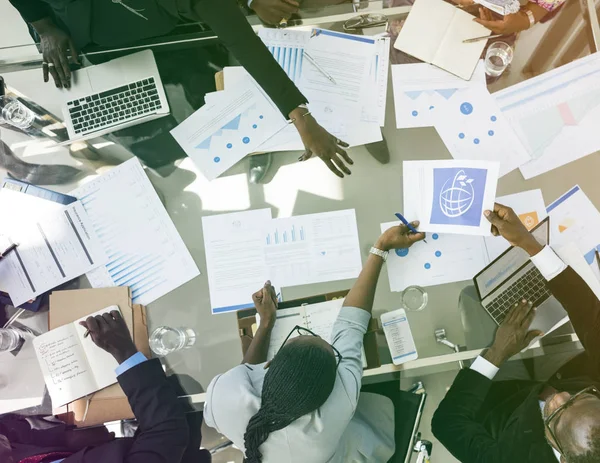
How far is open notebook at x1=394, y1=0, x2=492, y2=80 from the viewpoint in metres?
1.35

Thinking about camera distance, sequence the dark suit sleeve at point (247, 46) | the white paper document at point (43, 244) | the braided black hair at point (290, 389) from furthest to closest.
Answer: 1. the white paper document at point (43, 244)
2. the dark suit sleeve at point (247, 46)
3. the braided black hair at point (290, 389)

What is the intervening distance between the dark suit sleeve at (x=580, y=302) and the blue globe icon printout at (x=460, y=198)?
27 centimetres

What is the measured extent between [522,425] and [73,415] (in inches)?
52.5

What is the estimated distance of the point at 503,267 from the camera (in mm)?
1281

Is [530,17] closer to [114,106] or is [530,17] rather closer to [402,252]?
[402,252]

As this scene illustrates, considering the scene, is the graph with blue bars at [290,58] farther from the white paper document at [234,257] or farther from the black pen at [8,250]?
the black pen at [8,250]

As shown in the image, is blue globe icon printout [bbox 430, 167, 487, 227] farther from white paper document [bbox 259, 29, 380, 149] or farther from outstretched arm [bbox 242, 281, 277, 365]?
outstretched arm [bbox 242, 281, 277, 365]

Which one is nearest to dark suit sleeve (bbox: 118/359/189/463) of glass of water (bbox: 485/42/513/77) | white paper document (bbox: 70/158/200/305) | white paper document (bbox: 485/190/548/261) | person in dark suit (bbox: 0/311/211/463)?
person in dark suit (bbox: 0/311/211/463)

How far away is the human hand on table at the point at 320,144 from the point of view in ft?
4.02

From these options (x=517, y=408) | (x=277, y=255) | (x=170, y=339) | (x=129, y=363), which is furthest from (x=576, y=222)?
(x=129, y=363)

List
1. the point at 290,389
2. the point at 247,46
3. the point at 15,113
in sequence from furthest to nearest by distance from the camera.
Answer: the point at 15,113
the point at 247,46
the point at 290,389

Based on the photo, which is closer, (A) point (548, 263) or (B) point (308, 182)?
(A) point (548, 263)

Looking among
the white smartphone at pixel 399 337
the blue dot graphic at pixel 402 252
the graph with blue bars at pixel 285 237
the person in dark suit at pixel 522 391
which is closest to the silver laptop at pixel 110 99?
the graph with blue bars at pixel 285 237

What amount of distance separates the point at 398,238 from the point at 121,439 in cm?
100
